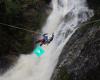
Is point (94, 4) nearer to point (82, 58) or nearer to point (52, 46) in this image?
point (52, 46)

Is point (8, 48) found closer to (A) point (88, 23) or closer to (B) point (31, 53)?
(B) point (31, 53)

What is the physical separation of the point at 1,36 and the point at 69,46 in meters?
4.12

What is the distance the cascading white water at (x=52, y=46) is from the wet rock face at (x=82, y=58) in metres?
1.71

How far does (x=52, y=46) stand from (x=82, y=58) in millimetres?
4522

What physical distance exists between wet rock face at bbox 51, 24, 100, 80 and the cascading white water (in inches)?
67.4

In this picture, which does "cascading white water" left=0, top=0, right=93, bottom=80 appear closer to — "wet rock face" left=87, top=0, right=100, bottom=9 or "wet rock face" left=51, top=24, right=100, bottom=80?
"wet rock face" left=87, top=0, right=100, bottom=9

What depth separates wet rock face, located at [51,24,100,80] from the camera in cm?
1124

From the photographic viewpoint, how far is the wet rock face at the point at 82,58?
1124 centimetres

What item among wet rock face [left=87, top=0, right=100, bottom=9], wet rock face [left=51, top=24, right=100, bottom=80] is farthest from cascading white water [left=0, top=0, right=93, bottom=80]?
wet rock face [left=51, top=24, right=100, bottom=80]

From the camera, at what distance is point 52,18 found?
18516mm

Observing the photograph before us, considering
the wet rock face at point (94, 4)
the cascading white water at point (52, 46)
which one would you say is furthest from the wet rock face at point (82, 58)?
the wet rock face at point (94, 4)

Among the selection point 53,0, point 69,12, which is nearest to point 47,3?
point 53,0

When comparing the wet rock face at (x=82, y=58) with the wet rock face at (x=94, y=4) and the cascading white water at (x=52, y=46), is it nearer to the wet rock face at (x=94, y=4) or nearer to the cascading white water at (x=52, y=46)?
the cascading white water at (x=52, y=46)

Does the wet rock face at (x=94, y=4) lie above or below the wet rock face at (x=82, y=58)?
above
